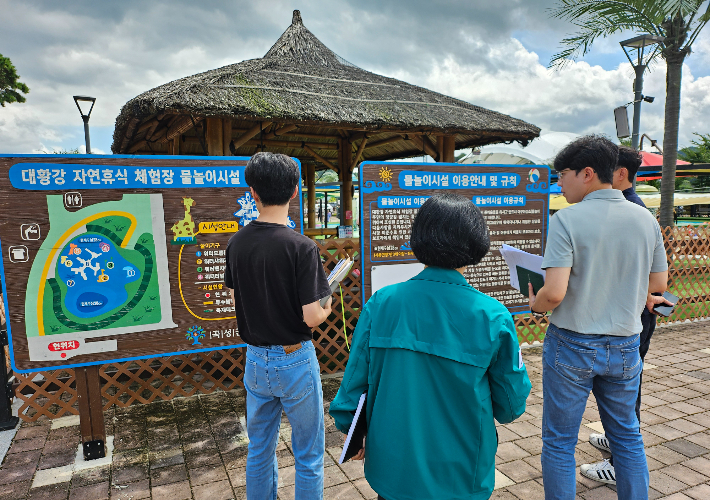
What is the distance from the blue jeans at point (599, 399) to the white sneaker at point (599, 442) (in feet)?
3.61

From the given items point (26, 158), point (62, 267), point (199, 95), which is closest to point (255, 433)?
point (62, 267)

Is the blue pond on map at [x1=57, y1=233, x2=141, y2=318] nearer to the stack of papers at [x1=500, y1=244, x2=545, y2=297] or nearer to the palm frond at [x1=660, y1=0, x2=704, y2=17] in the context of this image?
the stack of papers at [x1=500, y1=244, x2=545, y2=297]

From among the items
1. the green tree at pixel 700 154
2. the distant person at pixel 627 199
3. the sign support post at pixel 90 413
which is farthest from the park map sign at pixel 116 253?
the green tree at pixel 700 154

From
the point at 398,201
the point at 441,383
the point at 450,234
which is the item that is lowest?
the point at 441,383

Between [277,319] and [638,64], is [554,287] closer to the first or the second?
[277,319]

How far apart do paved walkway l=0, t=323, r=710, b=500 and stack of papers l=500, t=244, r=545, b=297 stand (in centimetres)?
127

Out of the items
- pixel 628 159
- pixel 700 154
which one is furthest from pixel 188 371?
pixel 700 154

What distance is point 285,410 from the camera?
1979 millimetres

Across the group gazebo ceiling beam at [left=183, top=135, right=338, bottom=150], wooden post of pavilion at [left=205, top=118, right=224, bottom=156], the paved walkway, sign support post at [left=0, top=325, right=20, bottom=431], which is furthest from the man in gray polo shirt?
gazebo ceiling beam at [left=183, top=135, right=338, bottom=150]

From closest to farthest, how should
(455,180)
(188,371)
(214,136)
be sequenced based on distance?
(455,180), (188,371), (214,136)

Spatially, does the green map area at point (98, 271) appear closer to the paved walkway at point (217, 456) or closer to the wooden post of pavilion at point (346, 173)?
the paved walkway at point (217, 456)

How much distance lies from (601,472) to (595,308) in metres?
1.41

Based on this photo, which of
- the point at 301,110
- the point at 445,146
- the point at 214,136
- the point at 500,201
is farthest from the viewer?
the point at 445,146

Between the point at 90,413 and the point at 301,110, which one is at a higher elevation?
the point at 301,110
